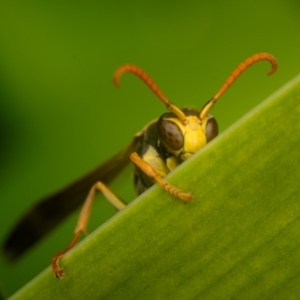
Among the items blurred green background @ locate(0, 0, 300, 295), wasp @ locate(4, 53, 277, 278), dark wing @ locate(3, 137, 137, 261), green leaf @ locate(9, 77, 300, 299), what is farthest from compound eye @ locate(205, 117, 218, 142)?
green leaf @ locate(9, 77, 300, 299)

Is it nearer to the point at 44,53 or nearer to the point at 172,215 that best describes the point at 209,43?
the point at 44,53

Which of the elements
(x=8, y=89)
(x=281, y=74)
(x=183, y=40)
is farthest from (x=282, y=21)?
(x=8, y=89)

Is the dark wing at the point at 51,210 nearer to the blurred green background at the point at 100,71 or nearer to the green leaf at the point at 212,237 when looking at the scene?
the blurred green background at the point at 100,71

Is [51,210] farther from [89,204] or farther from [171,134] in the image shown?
[171,134]

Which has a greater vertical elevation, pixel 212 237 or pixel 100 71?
pixel 100 71

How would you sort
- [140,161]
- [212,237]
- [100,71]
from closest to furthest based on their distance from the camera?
[212,237] → [140,161] → [100,71]

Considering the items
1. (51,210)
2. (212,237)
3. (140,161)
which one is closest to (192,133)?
(140,161)
